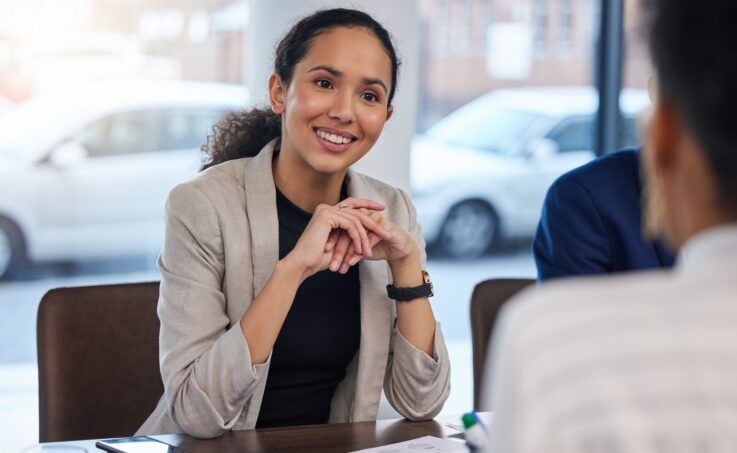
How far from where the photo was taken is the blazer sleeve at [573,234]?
6.70 ft

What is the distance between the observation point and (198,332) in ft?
6.51

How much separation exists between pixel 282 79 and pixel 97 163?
235cm

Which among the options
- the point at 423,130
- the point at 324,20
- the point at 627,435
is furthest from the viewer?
the point at 423,130

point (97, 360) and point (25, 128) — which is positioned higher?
point (25, 128)

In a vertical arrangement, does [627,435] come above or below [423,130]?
below

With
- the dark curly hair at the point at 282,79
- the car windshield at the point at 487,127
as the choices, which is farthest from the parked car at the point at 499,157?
the dark curly hair at the point at 282,79

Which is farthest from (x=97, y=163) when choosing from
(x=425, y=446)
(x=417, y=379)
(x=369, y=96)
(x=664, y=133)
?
(x=664, y=133)

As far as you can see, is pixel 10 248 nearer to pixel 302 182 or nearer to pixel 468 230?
pixel 468 230

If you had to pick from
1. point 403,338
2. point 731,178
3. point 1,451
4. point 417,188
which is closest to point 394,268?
point 403,338

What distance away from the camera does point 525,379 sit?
76 centimetres

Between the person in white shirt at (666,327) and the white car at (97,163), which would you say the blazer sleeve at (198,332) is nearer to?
the person in white shirt at (666,327)

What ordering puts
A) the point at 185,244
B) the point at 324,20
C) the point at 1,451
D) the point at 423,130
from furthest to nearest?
the point at 423,130
the point at 1,451
the point at 324,20
the point at 185,244

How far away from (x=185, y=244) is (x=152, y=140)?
2568 millimetres

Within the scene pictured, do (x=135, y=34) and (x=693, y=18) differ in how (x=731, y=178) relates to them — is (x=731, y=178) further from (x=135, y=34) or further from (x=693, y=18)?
(x=135, y=34)
